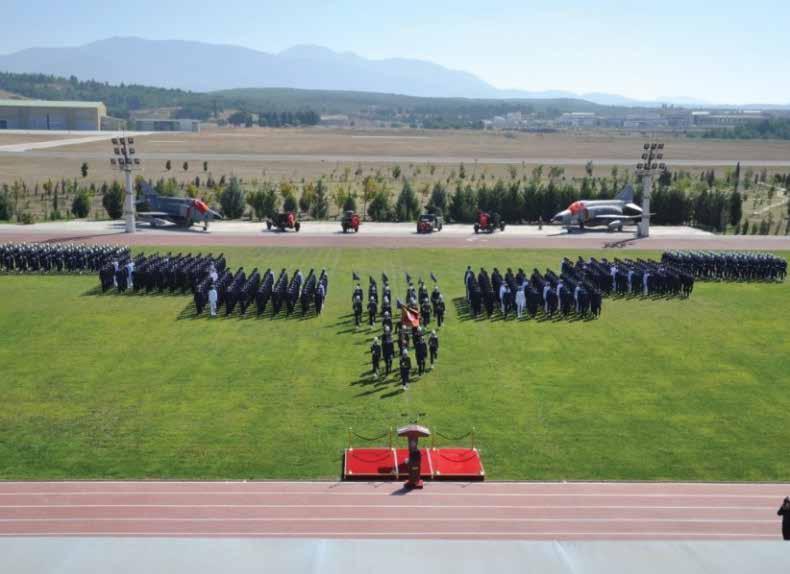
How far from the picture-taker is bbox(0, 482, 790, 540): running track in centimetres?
1220

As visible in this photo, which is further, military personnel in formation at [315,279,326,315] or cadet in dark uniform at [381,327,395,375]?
military personnel in formation at [315,279,326,315]

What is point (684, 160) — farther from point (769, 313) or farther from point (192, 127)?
point (192, 127)

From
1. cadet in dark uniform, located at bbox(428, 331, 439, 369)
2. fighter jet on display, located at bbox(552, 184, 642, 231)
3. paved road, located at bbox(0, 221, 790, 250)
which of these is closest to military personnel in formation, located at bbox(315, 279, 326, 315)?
cadet in dark uniform, located at bbox(428, 331, 439, 369)

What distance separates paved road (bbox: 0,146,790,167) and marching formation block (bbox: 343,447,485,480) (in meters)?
64.7

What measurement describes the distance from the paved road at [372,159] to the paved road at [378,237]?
35.6 metres

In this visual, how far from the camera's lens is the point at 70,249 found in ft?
103

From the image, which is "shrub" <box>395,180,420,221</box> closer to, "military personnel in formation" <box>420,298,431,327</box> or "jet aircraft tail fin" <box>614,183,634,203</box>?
"jet aircraft tail fin" <box>614,183,634,203</box>

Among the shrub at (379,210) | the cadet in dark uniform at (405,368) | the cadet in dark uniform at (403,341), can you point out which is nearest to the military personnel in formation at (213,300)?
the cadet in dark uniform at (403,341)

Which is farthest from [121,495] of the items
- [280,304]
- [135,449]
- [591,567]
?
[280,304]

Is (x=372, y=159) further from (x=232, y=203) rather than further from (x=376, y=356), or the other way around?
(x=376, y=356)

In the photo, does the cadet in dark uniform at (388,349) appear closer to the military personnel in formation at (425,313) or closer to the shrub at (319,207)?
the military personnel in formation at (425,313)

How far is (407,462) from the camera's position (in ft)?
46.8

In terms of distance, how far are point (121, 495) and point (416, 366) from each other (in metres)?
8.50

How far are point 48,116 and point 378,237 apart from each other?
9463 centimetres
